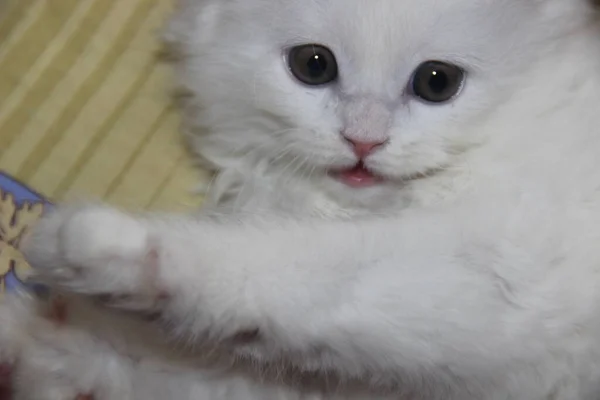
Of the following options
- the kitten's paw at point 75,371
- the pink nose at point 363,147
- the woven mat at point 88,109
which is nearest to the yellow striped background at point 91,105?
the woven mat at point 88,109

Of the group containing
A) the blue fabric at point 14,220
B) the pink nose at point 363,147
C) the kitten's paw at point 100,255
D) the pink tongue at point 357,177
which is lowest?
the kitten's paw at point 100,255

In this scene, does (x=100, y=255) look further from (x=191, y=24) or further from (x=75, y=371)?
(x=191, y=24)

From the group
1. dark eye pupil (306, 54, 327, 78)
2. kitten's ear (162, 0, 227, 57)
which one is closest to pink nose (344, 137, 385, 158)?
dark eye pupil (306, 54, 327, 78)

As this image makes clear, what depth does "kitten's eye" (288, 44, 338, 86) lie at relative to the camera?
3.73 feet

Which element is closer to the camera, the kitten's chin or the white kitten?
the white kitten

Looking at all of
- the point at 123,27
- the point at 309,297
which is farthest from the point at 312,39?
the point at 123,27

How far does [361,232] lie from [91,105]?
709 mm

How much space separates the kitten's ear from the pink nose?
1.05ft

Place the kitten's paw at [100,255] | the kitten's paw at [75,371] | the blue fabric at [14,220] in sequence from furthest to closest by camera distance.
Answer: the blue fabric at [14,220] < the kitten's paw at [75,371] < the kitten's paw at [100,255]

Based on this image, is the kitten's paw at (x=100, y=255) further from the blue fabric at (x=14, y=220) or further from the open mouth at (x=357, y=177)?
the blue fabric at (x=14, y=220)

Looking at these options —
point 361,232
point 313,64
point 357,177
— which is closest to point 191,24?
point 313,64

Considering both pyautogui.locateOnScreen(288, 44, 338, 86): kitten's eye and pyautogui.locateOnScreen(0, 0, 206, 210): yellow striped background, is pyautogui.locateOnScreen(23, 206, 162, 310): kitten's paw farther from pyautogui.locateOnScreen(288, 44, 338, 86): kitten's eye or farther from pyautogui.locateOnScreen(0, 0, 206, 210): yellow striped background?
pyautogui.locateOnScreen(0, 0, 206, 210): yellow striped background

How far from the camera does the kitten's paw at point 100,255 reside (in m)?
0.86

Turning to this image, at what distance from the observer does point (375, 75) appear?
111 centimetres
